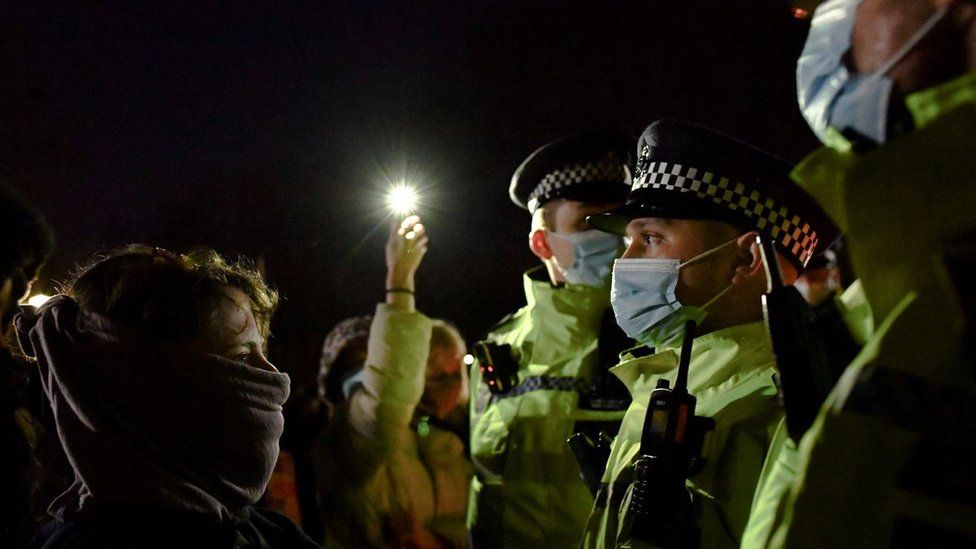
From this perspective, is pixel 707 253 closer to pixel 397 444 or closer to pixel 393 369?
pixel 393 369

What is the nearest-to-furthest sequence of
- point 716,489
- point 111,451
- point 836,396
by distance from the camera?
point 836,396 < point 111,451 < point 716,489

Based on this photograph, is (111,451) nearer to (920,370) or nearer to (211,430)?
(211,430)

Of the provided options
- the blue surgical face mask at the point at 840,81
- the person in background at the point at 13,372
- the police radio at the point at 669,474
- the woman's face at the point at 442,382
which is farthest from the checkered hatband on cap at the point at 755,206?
the woman's face at the point at 442,382

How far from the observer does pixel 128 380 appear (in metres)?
2.05

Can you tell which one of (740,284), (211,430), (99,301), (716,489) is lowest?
(716,489)

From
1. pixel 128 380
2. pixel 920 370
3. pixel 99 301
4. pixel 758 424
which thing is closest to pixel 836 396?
pixel 920 370

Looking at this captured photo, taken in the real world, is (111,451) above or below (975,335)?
below

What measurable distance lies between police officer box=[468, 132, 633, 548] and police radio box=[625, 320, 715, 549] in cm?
163

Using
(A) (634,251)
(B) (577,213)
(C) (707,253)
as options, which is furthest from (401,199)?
(C) (707,253)

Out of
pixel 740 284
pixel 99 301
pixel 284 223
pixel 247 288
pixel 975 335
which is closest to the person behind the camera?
pixel 975 335

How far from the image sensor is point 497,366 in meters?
4.53

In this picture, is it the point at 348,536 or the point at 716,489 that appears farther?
the point at 348,536

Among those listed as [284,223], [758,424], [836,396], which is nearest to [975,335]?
[836,396]

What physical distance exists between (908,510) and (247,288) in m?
2.02
